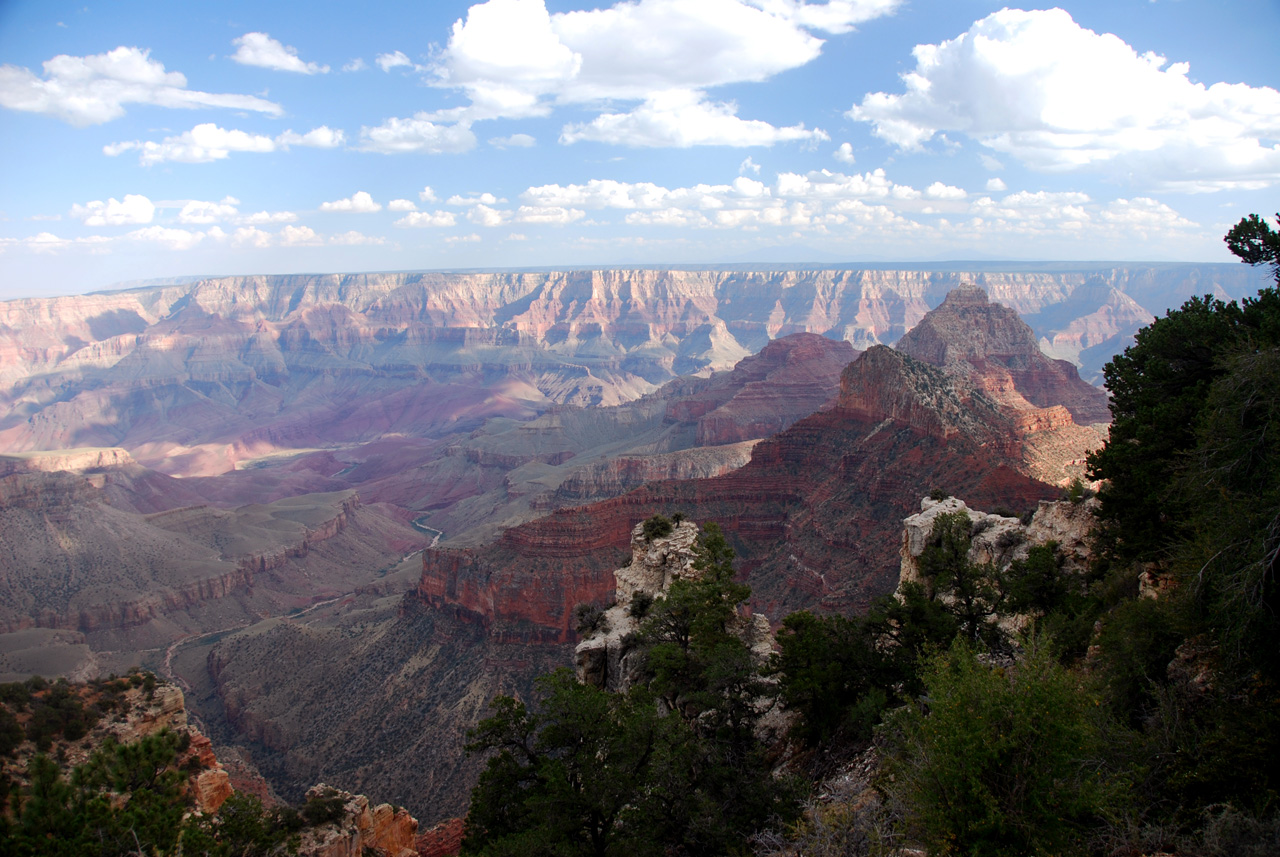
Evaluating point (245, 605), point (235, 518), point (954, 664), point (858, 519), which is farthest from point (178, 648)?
point (954, 664)

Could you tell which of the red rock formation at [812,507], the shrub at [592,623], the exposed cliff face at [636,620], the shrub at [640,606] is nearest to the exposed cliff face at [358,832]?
the exposed cliff face at [636,620]

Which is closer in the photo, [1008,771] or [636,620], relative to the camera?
[1008,771]

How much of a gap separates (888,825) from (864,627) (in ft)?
31.9

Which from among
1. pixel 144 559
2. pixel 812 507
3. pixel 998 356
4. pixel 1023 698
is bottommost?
pixel 144 559

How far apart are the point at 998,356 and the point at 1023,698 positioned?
12211 cm

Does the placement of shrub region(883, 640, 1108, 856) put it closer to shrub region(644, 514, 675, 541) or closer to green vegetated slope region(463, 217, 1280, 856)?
green vegetated slope region(463, 217, 1280, 856)

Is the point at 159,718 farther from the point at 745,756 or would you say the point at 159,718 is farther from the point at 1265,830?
the point at 1265,830

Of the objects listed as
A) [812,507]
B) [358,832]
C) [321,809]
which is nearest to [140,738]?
[321,809]

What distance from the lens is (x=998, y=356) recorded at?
119 m

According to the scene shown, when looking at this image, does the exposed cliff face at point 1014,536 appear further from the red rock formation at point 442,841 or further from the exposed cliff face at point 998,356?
the exposed cliff face at point 998,356

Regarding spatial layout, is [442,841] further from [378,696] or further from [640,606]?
[378,696]

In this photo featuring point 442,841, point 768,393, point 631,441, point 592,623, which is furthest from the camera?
point 631,441

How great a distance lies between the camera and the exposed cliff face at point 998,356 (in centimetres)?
10569

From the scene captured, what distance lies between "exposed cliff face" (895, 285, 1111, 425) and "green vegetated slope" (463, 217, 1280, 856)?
278 feet
